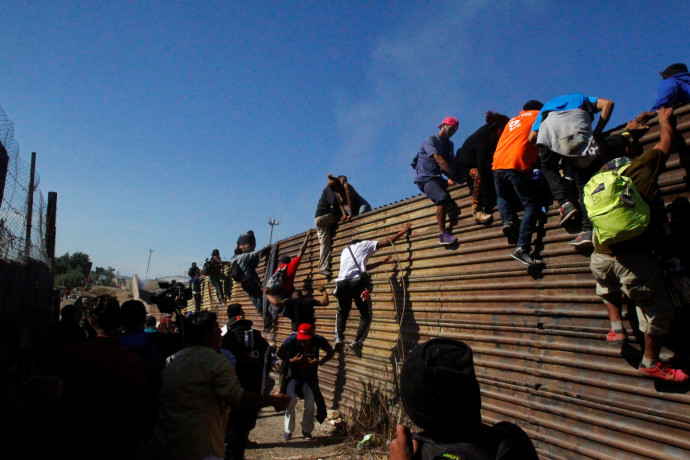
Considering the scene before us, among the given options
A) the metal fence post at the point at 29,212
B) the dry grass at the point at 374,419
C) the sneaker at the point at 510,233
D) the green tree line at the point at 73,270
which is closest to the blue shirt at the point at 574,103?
the sneaker at the point at 510,233

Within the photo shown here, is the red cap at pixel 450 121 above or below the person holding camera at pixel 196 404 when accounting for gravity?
above

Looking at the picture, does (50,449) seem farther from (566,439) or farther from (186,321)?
(566,439)

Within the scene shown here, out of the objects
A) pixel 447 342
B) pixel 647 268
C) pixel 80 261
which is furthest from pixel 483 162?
pixel 80 261

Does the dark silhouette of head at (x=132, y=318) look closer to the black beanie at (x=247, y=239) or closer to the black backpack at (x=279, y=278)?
the black backpack at (x=279, y=278)

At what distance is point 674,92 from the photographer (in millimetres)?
4000

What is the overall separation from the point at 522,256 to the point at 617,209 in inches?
59.2

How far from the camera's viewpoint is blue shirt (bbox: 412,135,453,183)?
6355mm

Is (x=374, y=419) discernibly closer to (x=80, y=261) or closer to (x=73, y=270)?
(x=73, y=270)

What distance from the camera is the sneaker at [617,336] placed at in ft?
12.1

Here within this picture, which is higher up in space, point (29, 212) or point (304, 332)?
point (29, 212)

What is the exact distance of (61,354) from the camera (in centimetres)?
306

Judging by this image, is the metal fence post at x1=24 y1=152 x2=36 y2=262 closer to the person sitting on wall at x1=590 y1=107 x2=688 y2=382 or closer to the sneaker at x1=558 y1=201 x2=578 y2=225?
the sneaker at x1=558 y1=201 x2=578 y2=225

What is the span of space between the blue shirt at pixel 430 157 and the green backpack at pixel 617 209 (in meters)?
3.06

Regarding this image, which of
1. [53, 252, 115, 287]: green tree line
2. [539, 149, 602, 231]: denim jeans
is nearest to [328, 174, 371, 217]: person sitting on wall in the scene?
[539, 149, 602, 231]: denim jeans
